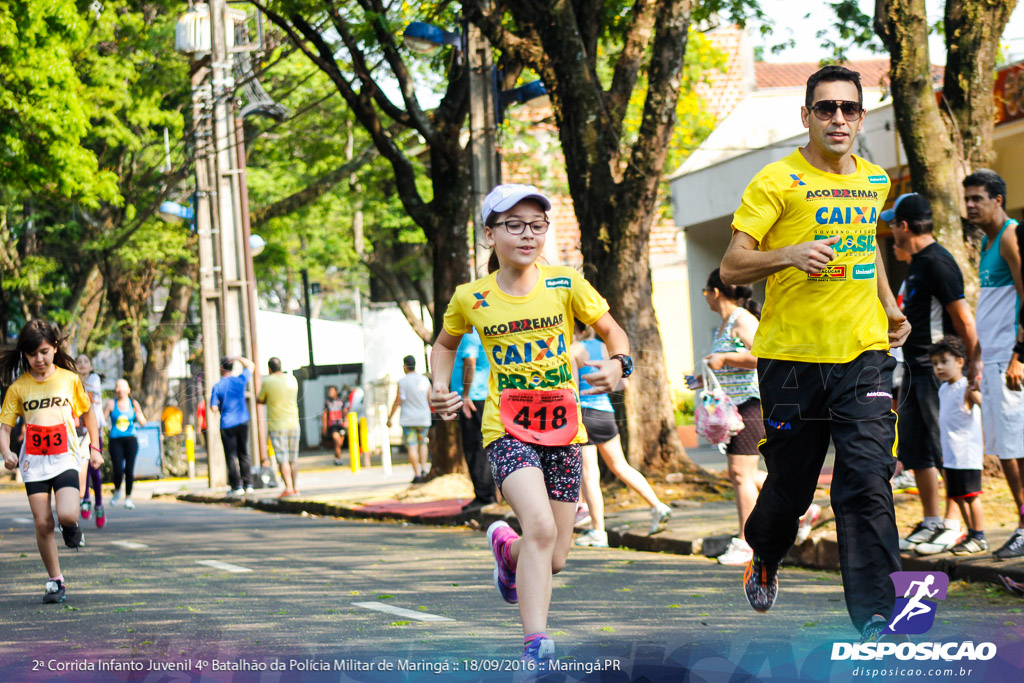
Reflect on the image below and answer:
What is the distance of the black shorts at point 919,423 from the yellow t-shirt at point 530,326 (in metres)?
3.22

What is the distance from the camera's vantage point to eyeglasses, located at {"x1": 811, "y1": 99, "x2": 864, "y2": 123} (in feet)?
16.3

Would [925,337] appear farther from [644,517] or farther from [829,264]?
[644,517]

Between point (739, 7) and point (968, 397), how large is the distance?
8.63 m

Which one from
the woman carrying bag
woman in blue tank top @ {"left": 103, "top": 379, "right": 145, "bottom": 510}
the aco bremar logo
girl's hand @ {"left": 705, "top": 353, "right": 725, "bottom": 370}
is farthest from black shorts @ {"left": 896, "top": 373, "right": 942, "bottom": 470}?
woman in blue tank top @ {"left": 103, "top": 379, "right": 145, "bottom": 510}

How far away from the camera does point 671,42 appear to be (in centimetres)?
1214

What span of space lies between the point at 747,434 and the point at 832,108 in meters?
3.72

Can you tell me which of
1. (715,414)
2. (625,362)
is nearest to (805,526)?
(715,414)

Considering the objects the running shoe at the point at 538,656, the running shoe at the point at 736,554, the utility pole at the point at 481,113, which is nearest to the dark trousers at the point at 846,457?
the running shoe at the point at 538,656

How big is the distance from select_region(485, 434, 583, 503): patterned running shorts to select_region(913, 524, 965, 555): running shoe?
323 centimetres

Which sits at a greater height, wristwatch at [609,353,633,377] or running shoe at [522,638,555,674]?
wristwatch at [609,353,633,377]

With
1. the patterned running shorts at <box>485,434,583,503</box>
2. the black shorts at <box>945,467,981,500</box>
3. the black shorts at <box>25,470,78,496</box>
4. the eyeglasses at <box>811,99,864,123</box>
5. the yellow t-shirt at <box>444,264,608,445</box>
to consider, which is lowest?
the black shorts at <box>945,467,981,500</box>

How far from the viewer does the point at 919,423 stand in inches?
310

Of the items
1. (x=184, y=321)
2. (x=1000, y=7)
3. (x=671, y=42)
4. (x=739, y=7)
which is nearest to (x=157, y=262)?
(x=184, y=321)

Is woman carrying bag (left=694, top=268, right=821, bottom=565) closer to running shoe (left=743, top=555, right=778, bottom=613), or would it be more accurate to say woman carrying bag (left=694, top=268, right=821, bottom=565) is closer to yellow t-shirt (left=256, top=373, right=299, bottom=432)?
running shoe (left=743, top=555, right=778, bottom=613)
